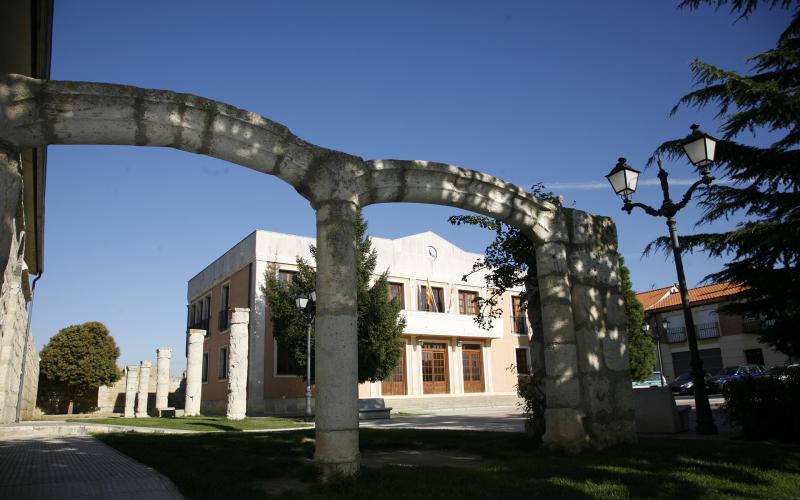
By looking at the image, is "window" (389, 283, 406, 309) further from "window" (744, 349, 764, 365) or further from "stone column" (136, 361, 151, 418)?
"window" (744, 349, 764, 365)

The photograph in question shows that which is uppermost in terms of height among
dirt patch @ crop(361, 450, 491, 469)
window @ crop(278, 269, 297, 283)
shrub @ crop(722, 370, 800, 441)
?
window @ crop(278, 269, 297, 283)

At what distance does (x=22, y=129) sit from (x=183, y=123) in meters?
1.23

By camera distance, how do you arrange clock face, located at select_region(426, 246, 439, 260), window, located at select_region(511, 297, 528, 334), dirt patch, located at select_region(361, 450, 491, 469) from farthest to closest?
window, located at select_region(511, 297, 528, 334) < clock face, located at select_region(426, 246, 439, 260) < dirt patch, located at select_region(361, 450, 491, 469)

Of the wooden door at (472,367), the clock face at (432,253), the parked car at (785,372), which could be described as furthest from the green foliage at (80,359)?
the parked car at (785,372)

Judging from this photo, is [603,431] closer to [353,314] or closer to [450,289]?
[353,314]

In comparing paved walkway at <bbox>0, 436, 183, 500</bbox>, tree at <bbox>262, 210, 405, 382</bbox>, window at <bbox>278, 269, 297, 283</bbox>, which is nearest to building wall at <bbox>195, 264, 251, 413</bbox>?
window at <bbox>278, 269, 297, 283</bbox>

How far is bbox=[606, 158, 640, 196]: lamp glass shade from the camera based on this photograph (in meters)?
8.70

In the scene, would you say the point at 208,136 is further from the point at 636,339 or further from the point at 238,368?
the point at 636,339

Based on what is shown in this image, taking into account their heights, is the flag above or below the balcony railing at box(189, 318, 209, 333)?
above

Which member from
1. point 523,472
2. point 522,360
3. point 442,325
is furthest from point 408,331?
point 523,472

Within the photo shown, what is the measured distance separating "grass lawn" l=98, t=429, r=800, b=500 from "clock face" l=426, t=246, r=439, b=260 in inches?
763

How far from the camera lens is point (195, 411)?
19766 mm

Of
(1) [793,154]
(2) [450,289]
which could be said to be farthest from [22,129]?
(2) [450,289]

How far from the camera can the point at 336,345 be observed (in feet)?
16.0
